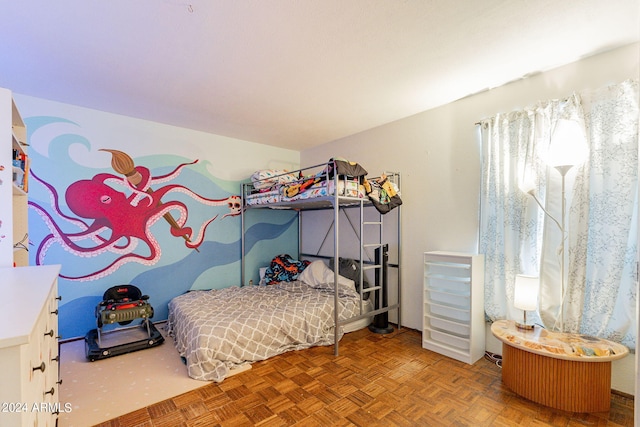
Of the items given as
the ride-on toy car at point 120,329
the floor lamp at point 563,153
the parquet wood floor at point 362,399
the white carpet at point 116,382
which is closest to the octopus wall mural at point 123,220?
the ride-on toy car at point 120,329

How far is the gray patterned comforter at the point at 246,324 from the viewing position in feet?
8.10

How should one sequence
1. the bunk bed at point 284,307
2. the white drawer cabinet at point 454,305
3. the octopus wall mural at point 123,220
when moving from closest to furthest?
1. the bunk bed at point 284,307
2. the white drawer cabinet at point 454,305
3. the octopus wall mural at point 123,220

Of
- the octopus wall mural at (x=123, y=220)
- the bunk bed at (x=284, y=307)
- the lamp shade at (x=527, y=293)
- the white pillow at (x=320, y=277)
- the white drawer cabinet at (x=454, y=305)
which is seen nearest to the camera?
the lamp shade at (x=527, y=293)

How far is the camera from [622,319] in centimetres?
208

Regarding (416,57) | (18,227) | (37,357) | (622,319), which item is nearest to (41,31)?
(18,227)

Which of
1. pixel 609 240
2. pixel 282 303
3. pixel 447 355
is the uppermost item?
pixel 609 240

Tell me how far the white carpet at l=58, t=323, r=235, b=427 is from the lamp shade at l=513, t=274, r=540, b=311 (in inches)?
106

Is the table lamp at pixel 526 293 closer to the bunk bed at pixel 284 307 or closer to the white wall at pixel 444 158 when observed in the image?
the white wall at pixel 444 158

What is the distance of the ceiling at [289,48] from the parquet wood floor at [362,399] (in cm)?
260

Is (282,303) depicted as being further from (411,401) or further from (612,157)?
(612,157)

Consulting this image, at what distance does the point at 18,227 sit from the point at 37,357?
5.73 ft

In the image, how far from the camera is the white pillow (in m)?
3.73

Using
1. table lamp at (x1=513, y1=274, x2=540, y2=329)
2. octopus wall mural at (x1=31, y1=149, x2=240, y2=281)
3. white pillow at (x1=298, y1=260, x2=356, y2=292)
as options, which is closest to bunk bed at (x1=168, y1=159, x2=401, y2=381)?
white pillow at (x1=298, y1=260, x2=356, y2=292)

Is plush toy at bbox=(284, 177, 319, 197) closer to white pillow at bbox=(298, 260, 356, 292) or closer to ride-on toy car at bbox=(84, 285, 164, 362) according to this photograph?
white pillow at bbox=(298, 260, 356, 292)
